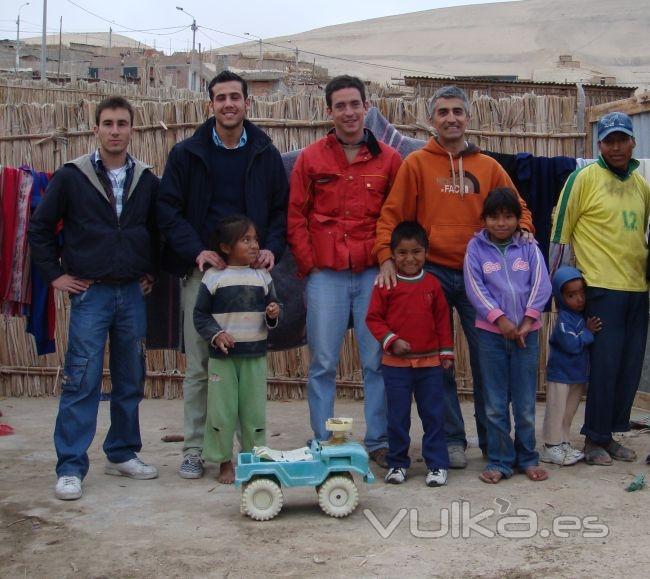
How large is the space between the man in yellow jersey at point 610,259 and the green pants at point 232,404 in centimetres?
182

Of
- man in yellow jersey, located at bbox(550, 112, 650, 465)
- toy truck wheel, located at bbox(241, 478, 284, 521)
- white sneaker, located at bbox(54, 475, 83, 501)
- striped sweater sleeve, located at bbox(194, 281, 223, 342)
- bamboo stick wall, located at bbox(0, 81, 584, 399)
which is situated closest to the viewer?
toy truck wheel, located at bbox(241, 478, 284, 521)

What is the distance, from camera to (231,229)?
4477 millimetres

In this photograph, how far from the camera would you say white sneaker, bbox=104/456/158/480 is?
4698mm

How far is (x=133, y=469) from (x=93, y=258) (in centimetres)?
114

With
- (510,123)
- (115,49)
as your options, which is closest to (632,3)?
(115,49)

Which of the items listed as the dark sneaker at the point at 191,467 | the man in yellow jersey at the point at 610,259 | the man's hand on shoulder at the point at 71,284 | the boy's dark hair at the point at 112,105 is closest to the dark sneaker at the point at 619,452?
the man in yellow jersey at the point at 610,259

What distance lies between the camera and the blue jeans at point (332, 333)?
4797 millimetres

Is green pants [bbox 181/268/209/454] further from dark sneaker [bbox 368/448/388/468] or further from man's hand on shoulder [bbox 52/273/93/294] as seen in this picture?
dark sneaker [bbox 368/448/388/468]

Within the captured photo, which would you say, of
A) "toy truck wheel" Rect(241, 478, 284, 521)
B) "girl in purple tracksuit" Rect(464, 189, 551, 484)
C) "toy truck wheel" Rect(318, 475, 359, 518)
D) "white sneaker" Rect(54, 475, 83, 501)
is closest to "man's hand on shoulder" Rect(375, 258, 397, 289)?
"girl in purple tracksuit" Rect(464, 189, 551, 484)

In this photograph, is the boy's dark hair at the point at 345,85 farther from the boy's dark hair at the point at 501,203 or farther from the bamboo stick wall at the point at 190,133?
the bamboo stick wall at the point at 190,133

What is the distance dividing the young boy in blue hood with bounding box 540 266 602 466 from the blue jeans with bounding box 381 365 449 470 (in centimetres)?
76

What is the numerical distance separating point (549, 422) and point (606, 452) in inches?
13.5

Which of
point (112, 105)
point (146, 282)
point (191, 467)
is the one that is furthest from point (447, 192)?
point (191, 467)

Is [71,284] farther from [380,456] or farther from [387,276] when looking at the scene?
[380,456]
